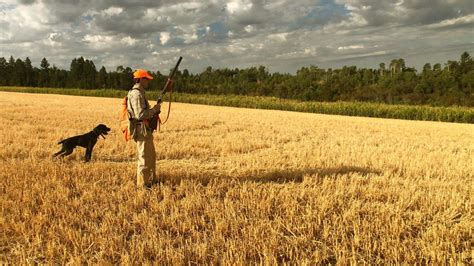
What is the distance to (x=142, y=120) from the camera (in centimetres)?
709

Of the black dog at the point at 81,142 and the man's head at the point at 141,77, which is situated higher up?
the man's head at the point at 141,77

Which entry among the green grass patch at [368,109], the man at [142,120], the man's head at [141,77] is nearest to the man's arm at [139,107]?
the man at [142,120]

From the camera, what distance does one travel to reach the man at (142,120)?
7035 millimetres

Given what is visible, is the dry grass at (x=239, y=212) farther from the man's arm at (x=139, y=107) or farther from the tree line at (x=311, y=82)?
the tree line at (x=311, y=82)

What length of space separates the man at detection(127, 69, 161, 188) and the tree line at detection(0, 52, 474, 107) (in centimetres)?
5202

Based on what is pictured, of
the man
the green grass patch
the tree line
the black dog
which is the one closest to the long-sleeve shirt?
the man

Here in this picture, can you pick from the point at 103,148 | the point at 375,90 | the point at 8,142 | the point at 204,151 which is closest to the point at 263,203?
the point at 204,151

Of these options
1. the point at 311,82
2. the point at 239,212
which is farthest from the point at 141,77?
the point at 311,82

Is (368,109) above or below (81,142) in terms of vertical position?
above

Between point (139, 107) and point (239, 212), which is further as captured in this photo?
point (139, 107)

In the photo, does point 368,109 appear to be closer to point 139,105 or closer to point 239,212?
point 139,105

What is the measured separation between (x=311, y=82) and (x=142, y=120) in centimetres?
7949

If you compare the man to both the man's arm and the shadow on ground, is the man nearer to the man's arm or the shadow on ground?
the man's arm

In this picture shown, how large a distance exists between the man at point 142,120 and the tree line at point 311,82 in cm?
5202
